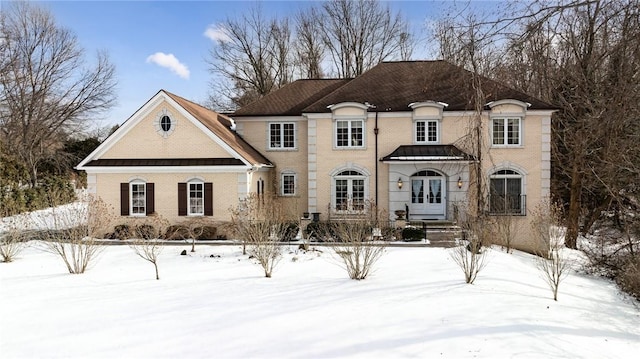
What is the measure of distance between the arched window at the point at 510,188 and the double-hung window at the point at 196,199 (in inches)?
549

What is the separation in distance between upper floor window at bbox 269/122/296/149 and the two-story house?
0.82 feet

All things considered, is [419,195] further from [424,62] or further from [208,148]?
[208,148]

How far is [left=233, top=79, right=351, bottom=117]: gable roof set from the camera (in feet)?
73.7

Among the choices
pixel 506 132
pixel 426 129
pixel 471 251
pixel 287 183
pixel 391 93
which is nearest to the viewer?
pixel 471 251

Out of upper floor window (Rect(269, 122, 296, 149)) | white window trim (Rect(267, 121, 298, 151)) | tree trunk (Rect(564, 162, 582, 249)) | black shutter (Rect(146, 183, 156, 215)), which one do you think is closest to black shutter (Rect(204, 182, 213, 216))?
black shutter (Rect(146, 183, 156, 215))

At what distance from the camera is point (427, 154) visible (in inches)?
776

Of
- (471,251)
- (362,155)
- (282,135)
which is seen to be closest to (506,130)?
(362,155)

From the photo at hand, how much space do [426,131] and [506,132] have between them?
153 inches

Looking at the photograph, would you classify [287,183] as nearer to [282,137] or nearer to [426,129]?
[282,137]

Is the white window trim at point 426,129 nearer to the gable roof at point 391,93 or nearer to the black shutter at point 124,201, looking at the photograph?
the gable roof at point 391,93

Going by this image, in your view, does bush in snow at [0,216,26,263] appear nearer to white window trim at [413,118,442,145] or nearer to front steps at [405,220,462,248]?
front steps at [405,220,462,248]

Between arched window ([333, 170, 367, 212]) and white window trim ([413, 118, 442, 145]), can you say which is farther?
arched window ([333, 170, 367, 212])

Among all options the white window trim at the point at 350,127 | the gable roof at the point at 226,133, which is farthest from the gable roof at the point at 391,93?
the gable roof at the point at 226,133

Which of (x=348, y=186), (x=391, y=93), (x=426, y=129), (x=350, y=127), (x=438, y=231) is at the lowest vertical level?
(x=438, y=231)
